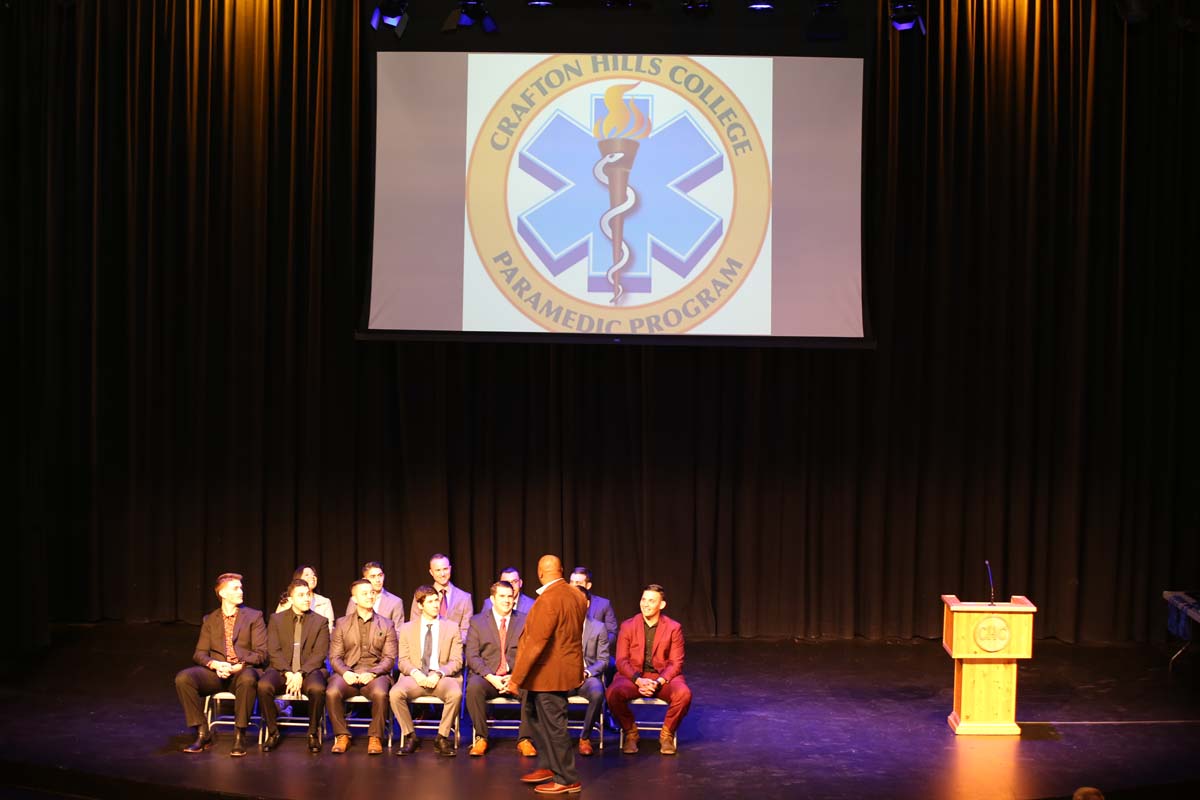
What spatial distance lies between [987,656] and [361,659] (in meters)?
3.37

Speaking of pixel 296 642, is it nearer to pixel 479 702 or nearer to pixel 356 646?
pixel 356 646

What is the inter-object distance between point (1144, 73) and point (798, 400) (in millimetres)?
3346

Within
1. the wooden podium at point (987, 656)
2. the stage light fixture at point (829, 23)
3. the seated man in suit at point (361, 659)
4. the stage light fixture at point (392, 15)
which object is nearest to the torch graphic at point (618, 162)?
the stage light fixture at point (829, 23)


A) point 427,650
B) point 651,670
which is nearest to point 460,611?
point 427,650

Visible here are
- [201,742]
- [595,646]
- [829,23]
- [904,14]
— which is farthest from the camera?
[829,23]

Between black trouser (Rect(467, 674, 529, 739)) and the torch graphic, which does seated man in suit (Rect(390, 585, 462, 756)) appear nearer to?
black trouser (Rect(467, 674, 529, 739))

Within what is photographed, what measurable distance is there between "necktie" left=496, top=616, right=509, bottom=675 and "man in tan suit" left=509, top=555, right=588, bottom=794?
63cm

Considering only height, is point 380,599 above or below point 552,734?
above

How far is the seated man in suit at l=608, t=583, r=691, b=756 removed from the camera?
23.1 ft

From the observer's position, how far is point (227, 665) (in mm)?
7152

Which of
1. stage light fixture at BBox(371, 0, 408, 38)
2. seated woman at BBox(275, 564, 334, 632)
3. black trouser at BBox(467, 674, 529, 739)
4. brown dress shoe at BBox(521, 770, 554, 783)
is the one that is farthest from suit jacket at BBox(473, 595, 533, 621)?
stage light fixture at BBox(371, 0, 408, 38)

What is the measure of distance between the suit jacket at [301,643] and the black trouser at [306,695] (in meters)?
0.10

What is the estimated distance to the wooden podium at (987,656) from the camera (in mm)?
7270

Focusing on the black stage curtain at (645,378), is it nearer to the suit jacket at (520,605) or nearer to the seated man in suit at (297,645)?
the suit jacket at (520,605)
